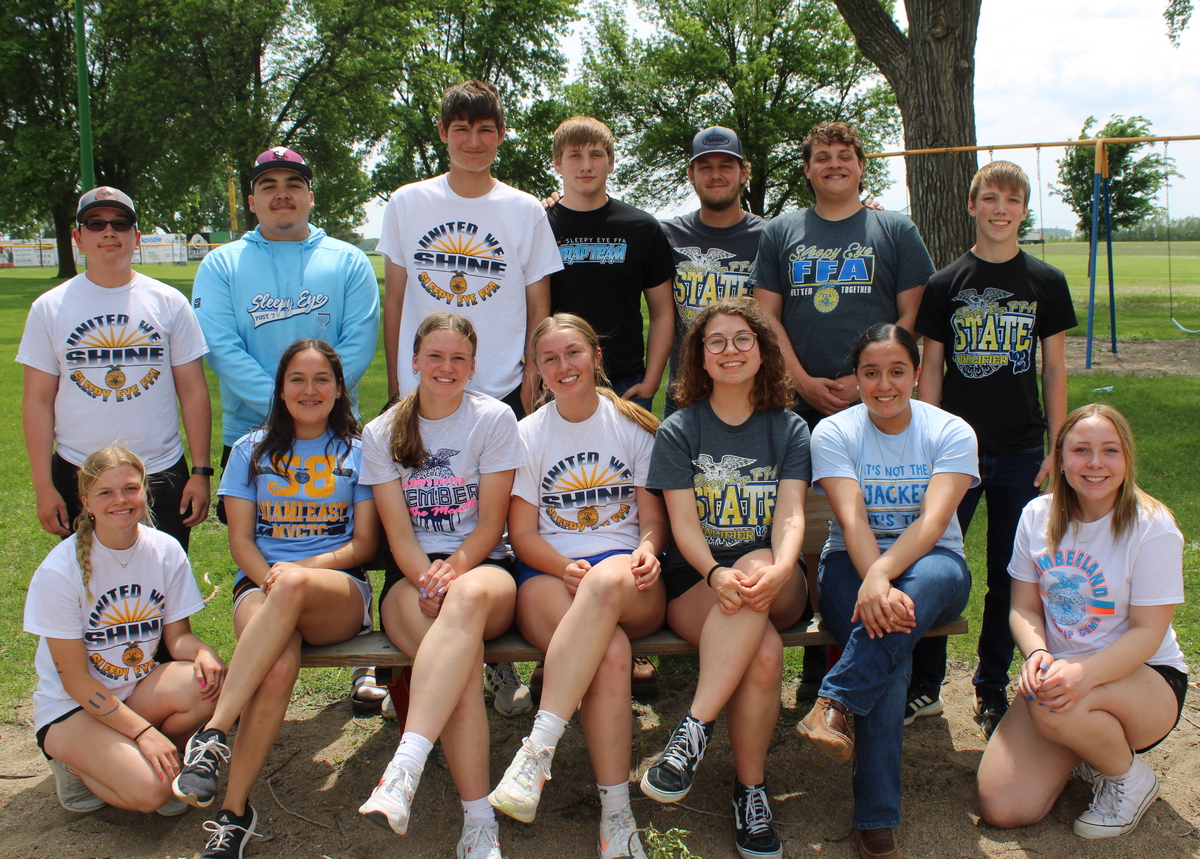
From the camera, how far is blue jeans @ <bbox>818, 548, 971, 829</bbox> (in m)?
2.80

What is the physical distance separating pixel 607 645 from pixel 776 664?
1.80ft

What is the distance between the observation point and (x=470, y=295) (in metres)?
3.84

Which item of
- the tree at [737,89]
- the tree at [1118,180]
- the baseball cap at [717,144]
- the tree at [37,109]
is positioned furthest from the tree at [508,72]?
the baseball cap at [717,144]

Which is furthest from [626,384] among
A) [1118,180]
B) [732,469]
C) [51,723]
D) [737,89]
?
[737,89]

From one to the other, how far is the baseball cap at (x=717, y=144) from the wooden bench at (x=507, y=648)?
87.9 inches

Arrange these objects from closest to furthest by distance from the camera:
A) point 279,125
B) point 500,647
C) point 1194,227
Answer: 1. point 500,647
2. point 279,125
3. point 1194,227

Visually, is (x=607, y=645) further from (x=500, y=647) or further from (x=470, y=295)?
(x=470, y=295)

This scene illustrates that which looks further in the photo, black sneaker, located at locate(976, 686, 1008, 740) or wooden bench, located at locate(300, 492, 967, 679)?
black sneaker, located at locate(976, 686, 1008, 740)

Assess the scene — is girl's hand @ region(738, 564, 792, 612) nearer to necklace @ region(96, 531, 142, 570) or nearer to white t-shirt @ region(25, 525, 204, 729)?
white t-shirt @ region(25, 525, 204, 729)

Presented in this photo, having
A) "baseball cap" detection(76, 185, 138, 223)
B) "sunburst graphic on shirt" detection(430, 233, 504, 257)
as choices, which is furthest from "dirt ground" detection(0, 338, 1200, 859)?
"baseball cap" detection(76, 185, 138, 223)

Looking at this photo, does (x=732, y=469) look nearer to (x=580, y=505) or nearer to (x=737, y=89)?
(x=580, y=505)

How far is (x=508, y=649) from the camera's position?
3.05 metres

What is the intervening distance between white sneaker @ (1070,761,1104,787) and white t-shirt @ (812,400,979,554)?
850 mm

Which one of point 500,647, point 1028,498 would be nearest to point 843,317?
point 1028,498
